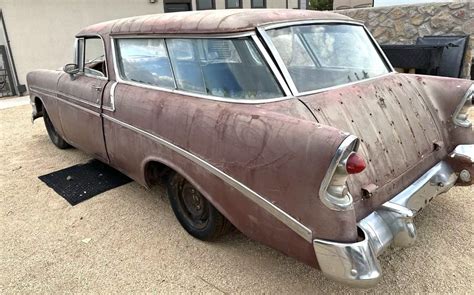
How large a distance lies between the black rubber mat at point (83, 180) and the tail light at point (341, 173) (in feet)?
8.90

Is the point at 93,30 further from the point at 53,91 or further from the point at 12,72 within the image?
the point at 12,72

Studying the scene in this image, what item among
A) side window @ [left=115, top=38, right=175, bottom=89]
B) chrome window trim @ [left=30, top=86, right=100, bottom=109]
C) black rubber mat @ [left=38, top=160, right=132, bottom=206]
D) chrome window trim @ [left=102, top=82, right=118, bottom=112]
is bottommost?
black rubber mat @ [left=38, top=160, right=132, bottom=206]

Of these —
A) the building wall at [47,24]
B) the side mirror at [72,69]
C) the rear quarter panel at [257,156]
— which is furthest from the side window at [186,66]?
the building wall at [47,24]

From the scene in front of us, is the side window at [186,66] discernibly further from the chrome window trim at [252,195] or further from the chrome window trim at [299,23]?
the chrome window trim at [299,23]

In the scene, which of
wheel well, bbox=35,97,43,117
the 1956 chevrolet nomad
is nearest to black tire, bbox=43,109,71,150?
wheel well, bbox=35,97,43,117

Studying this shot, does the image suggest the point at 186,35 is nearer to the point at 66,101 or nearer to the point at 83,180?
the point at 66,101

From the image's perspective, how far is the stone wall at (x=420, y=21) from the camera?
617 cm

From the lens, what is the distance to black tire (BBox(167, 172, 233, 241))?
8.64 feet

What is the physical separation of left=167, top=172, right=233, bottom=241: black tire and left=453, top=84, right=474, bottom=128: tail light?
195cm

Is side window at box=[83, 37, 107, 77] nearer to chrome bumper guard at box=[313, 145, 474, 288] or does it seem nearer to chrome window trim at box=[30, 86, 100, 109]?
chrome window trim at box=[30, 86, 100, 109]

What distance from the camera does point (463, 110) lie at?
2.80 meters

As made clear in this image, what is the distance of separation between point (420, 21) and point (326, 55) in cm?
515

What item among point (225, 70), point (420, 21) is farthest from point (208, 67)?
point (420, 21)

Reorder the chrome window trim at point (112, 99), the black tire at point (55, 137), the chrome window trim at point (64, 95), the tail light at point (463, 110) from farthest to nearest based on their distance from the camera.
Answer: the black tire at point (55, 137)
the chrome window trim at point (64, 95)
the chrome window trim at point (112, 99)
the tail light at point (463, 110)
